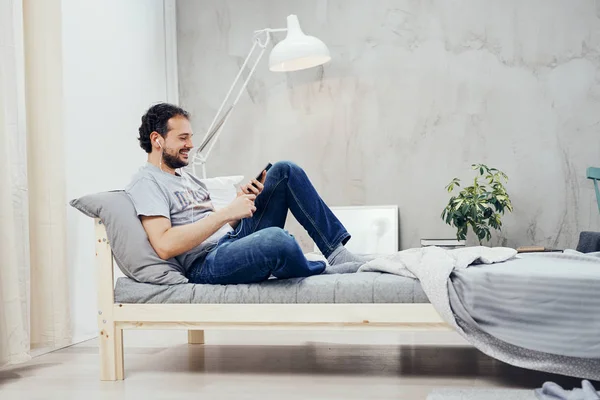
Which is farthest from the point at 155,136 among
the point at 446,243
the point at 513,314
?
the point at 446,243

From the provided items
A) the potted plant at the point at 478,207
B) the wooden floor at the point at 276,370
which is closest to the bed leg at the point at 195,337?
the wooden floor at the point at 276,370

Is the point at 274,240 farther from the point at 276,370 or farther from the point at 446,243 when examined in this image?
the point at 446,243

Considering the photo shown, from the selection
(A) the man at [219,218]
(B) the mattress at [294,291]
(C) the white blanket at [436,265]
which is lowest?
(B) the mattress at [294,291]

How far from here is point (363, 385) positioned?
2.22 metres

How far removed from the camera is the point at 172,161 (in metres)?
Answer: 2.56

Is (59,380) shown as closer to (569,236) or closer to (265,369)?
(265,369)

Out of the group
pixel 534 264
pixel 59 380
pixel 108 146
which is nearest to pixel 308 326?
pixel 534 264

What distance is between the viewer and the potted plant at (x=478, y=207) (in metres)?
3.99

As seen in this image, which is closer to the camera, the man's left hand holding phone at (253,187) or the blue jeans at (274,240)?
the blue jeans at (274,240)

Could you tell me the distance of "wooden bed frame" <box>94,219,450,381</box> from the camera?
7.16 ft

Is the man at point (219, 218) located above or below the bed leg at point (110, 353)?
above

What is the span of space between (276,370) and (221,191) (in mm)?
858

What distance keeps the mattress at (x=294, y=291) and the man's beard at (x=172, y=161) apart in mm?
458

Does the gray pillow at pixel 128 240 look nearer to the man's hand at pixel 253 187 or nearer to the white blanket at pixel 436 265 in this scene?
the man's hand at pixel 253 187
